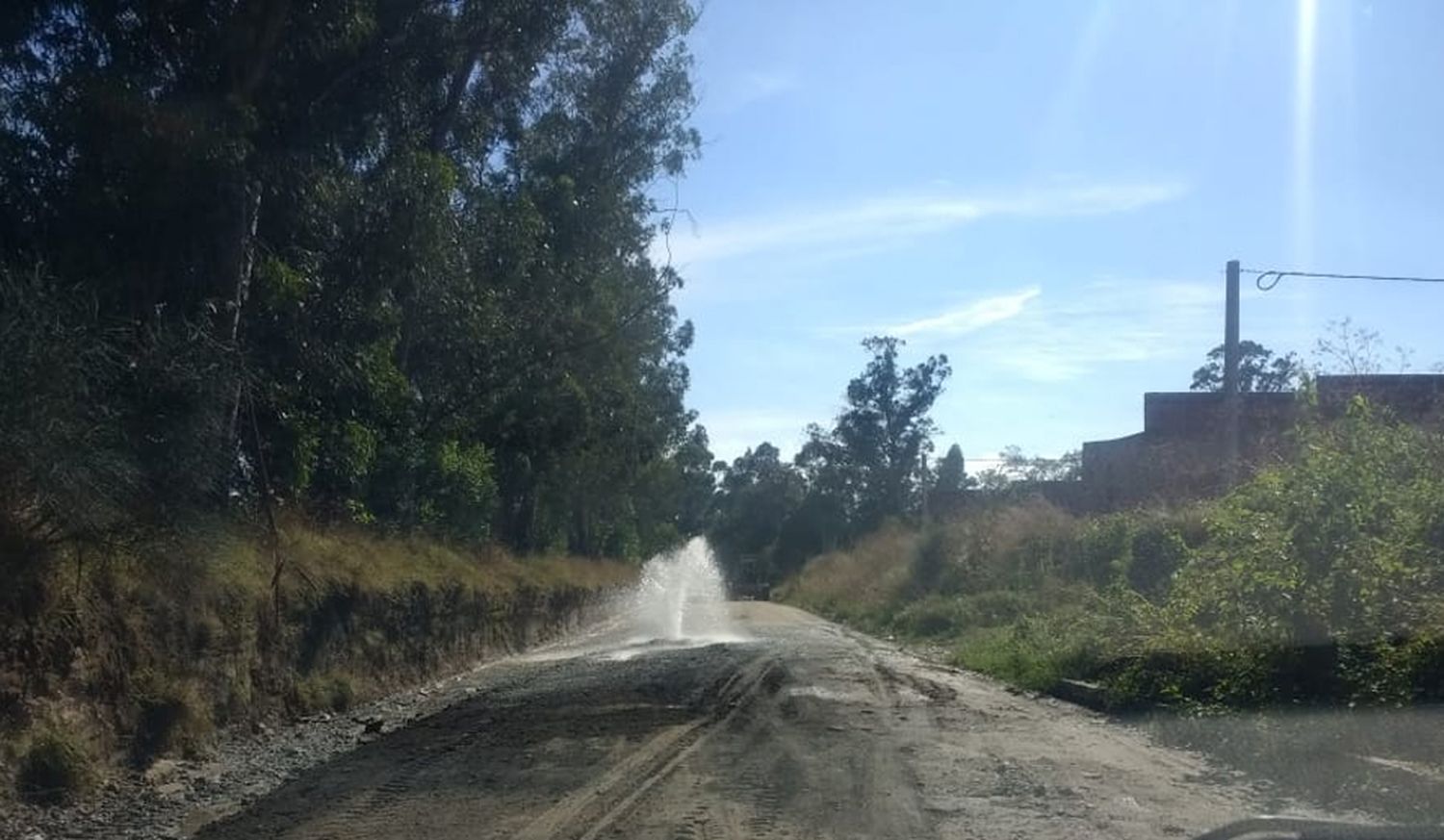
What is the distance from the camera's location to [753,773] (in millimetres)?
10898

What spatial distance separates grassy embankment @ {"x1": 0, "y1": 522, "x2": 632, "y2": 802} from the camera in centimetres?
1030

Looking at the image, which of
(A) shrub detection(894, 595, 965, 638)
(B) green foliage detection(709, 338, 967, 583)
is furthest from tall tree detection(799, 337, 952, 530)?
(A) shrub detection(894, 595, 965, 638)

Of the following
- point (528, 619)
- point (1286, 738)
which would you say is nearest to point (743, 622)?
point (528, 619)

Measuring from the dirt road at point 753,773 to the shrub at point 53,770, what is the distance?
142 cm

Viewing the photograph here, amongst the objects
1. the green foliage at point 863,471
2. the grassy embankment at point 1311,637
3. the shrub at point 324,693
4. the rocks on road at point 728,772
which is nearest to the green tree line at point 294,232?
the shrub at point 324,693

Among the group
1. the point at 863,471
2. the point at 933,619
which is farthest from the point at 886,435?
the point at 933,619

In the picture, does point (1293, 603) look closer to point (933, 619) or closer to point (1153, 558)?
point (1153, 558)

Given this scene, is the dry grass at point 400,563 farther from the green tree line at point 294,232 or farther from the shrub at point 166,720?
the shrub at point 166,720

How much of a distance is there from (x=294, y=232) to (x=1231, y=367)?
1791 centimetres

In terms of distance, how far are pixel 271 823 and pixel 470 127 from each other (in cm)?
1457

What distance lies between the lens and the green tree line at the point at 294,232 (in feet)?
37.3

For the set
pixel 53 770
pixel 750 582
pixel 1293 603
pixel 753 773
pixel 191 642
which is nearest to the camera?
pixel 53 770

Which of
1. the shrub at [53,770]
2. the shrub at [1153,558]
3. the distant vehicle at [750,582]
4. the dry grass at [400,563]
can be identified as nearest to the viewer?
the shrub at [53,770]

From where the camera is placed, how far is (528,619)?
3394cm
